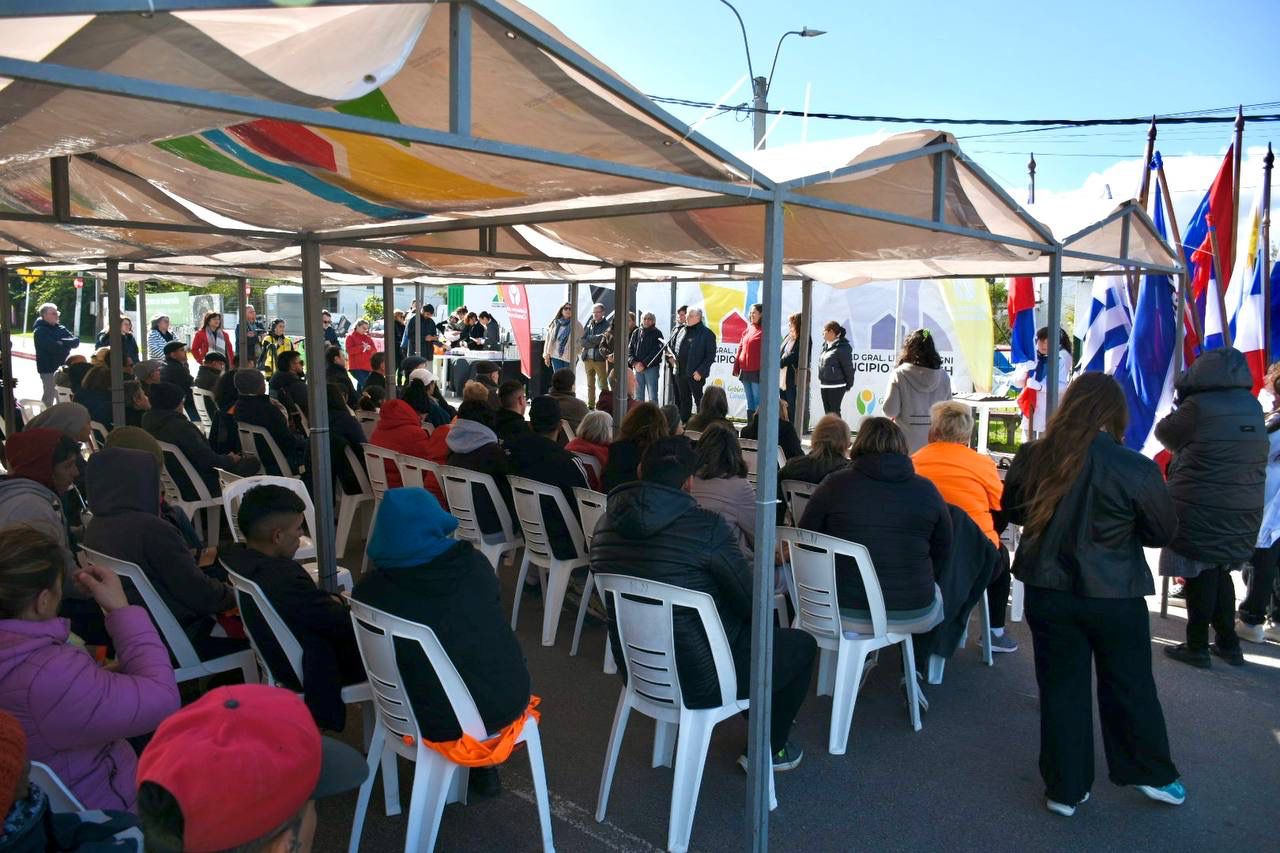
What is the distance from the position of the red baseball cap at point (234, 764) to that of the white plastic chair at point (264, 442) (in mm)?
5209

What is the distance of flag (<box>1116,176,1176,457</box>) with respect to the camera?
224 inches

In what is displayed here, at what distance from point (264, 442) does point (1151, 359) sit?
597 centimetres

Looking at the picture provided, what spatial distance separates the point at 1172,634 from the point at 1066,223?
2.22m

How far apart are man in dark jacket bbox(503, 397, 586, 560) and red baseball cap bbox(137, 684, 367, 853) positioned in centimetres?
300

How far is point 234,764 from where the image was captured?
1.17 m

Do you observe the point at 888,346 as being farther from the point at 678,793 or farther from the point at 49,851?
the point at 49,851

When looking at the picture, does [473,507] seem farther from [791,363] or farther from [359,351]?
[359,351]

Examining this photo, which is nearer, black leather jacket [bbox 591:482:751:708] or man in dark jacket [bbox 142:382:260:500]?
black leather jacket [bbox 591:482:751:708]

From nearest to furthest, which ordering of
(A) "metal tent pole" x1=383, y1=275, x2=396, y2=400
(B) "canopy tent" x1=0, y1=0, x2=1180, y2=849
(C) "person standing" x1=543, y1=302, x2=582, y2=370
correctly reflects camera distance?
1. (B) "canopy tent" x1=0, y1=0, x2=1180, y2=849
2. (A) "metal tent pole" x1=383, y1=275, x2=396, y2=400
3. (C) "person standing" x1=543, y1=302, x2=582, y2=370

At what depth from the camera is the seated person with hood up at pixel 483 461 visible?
468 centimetres

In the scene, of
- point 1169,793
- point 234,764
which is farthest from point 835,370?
point 234,764

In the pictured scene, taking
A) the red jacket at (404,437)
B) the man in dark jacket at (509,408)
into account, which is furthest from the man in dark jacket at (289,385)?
the man in dark jacket at (509,408)

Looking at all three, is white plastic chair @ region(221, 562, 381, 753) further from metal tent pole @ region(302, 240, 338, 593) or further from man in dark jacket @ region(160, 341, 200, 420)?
man in dark jacket @ region(160, 341, 200, 420)

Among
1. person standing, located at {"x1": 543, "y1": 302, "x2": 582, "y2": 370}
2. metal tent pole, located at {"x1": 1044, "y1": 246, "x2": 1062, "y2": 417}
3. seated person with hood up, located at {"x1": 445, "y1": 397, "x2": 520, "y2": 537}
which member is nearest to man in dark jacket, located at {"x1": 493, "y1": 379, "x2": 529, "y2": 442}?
seated person with hood up, located at {"x1": 445, "y1": 397, "x2": 520, "y2": 537}
